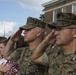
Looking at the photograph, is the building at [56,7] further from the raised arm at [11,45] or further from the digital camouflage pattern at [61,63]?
the digital camouflage pattern at [61,63]

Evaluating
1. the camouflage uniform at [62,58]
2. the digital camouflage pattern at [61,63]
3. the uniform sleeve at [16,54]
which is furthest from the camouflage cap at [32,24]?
the digital camouflage pattern at [61,63]

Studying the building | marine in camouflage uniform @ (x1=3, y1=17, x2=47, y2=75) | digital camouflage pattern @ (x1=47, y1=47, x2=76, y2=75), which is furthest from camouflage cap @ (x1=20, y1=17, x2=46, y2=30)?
the building

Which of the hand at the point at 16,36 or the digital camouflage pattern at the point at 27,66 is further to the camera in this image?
the hand at the point at 16,36

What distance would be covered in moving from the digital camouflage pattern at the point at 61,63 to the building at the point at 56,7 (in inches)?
1299

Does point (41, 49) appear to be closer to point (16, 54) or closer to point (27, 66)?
point (27, 66)

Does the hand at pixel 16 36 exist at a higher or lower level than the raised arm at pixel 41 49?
higher

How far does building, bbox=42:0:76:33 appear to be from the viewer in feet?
124

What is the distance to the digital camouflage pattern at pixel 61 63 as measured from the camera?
3809 millimetres

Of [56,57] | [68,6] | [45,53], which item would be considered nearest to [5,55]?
[45,53]

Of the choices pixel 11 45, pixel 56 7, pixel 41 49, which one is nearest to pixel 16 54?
pixel 11 45

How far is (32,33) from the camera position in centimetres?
477

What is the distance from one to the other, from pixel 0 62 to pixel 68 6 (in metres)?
32.9

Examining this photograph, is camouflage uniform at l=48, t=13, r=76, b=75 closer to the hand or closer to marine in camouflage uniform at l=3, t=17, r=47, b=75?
marine in camouflage uniform at l=3, t=17, r=47, b=75

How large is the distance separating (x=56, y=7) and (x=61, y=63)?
37445 mm
